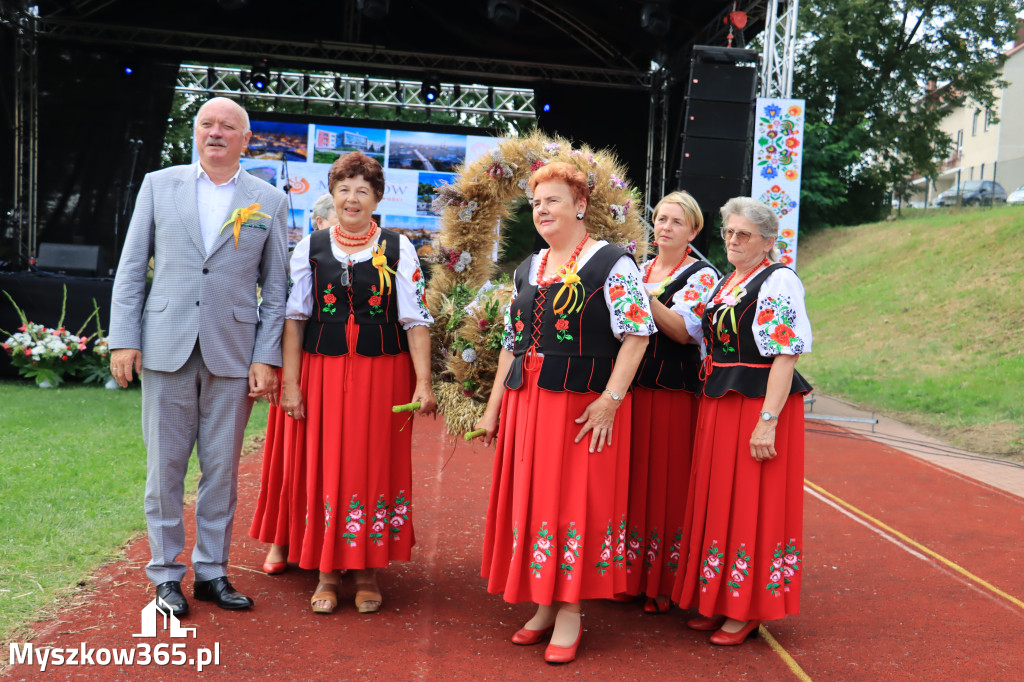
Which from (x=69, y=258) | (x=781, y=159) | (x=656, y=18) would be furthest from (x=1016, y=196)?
(x=69, y=258)

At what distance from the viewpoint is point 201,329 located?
3.27 m

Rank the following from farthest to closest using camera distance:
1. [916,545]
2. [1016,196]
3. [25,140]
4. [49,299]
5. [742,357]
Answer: [1016,196], [25,140], [49,299], [916,545], [742,357]

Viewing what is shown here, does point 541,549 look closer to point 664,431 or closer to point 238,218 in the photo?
point 664,431

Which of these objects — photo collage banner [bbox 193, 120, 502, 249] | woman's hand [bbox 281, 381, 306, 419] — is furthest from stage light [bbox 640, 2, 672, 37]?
woman's hand [bbox 281, 381, 306, 419]

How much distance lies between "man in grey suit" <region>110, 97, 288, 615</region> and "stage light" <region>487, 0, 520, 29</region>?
253 inches

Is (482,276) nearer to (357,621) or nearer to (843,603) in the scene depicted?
(357,621)

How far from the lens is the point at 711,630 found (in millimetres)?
3457

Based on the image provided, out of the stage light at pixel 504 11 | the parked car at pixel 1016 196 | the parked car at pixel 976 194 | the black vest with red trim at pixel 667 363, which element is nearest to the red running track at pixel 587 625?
the black vest with red trim at pixel 667 363

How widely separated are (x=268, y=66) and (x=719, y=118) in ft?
18.9

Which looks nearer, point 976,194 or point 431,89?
point 431,89

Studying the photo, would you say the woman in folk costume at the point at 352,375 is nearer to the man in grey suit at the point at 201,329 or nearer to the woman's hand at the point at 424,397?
the woman's hand at the point at 424,397

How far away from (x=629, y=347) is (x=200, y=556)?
6.29 ft

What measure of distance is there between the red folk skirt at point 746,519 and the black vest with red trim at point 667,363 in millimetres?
289

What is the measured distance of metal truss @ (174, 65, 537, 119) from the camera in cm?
1127
